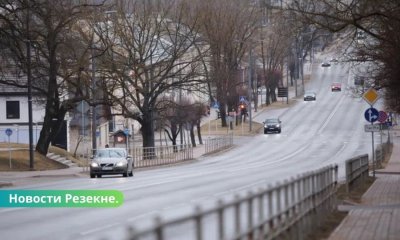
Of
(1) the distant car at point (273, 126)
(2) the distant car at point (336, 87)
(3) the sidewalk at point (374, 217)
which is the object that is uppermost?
(2) the distant car at point (336, 87)

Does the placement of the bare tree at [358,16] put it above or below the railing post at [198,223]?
above

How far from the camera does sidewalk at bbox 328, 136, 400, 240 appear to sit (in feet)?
52.9

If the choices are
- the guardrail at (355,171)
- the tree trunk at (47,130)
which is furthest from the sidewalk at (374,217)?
the tree trunk at (47,130)

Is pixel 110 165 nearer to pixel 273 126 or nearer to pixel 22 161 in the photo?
pixel 22 161

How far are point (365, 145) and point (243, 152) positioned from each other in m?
11.4

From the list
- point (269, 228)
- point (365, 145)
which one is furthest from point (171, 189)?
point (365, 145)

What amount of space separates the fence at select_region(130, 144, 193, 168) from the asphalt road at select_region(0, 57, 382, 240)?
1750 mm

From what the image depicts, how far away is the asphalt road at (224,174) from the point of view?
675 inches

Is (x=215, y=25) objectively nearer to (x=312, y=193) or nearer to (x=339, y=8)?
(x=339, y=8)

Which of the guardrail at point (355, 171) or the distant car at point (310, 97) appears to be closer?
the guardrail at point (355, 171)

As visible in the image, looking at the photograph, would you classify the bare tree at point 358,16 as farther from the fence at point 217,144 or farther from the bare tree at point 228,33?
the bare tree at point 228,33

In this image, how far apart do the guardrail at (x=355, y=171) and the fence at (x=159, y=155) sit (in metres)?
23.2

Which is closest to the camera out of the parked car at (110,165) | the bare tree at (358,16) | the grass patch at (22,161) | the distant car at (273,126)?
the bare tree at (358,16)

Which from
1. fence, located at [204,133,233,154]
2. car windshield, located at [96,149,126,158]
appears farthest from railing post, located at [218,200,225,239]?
fence, located at [204,133,233,154]
